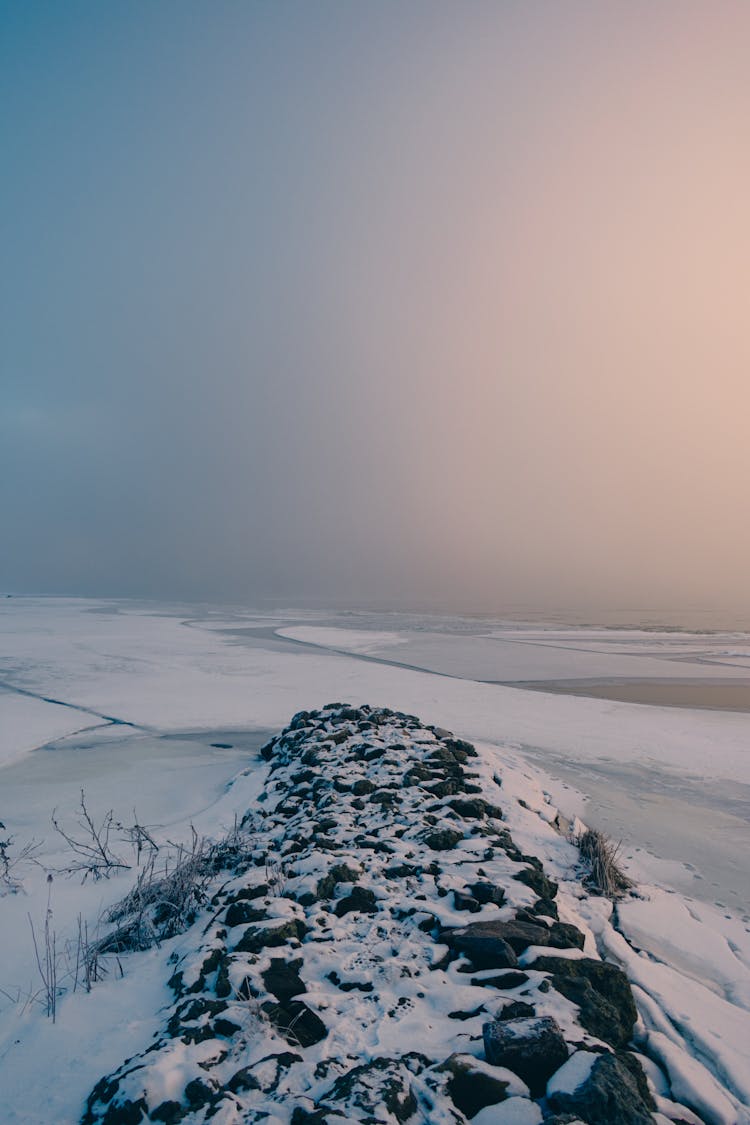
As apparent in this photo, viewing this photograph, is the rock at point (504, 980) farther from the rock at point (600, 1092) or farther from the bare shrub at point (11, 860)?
the bare shrub at point (11, 860)

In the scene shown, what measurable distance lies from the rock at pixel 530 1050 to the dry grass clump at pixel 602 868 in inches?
115

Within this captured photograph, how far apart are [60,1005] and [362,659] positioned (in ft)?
65.7

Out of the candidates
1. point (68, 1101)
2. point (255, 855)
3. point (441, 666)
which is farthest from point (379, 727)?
point (441, 666)

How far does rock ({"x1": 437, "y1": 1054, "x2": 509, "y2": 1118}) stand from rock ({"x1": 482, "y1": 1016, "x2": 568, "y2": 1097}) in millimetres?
116

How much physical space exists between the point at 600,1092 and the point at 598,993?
984 millimetres

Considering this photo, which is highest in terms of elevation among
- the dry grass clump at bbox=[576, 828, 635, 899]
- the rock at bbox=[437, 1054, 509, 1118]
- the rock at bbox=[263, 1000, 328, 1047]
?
the rock at bbox=[437, 1054, 509, 1118]

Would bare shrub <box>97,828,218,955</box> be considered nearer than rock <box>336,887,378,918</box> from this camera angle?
Yes

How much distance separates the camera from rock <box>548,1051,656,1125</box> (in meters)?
2.47

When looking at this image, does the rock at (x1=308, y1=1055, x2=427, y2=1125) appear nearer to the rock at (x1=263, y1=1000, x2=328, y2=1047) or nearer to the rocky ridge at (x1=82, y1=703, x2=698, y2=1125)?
the rocky ridge at (x1=82, y1=703, x2=698, y2=1125)

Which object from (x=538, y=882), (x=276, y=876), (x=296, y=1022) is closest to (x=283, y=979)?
(x=296, y=1022)

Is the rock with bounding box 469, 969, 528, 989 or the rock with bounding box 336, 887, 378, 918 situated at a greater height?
the rock with bounding box 469, 969, 528, 989

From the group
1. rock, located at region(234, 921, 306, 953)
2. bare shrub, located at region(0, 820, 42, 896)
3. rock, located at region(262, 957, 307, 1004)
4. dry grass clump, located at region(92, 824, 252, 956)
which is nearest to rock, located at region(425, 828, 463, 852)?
dry grass clump, located at region(92, 824, 252, 956)

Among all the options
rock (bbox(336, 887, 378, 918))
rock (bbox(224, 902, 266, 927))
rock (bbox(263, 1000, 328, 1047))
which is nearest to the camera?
rock (bbox(263, 1000, 328, 1047))

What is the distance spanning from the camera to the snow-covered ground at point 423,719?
339 centimetres
